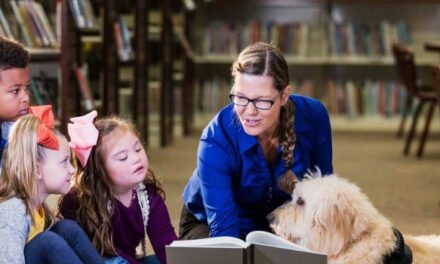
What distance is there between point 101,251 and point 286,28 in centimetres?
582

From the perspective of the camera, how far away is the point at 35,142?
96.6 inches

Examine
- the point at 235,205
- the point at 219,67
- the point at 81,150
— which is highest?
the point at 81,150

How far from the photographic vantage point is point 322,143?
9.45 ft

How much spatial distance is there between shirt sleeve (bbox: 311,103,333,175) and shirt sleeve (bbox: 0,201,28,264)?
97cm

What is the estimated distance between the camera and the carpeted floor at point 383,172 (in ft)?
14.6

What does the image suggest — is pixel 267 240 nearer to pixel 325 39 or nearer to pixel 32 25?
pixel 32 25

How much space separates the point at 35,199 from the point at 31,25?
2266 mm

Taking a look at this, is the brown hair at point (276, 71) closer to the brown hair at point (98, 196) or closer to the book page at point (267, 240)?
the brown hair at point (98, 196)

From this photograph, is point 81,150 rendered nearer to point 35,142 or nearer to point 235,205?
point 35,142

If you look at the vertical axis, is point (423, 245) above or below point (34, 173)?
below

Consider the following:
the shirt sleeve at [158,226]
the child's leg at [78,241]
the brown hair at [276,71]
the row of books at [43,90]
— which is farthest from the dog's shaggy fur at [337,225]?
the row of books at [43,90]

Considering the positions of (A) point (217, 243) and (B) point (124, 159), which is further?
(B) point (124, 159)

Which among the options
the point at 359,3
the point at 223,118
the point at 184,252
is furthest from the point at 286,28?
the point at 184,252

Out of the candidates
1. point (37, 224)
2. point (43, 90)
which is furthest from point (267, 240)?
point (43, 90)
